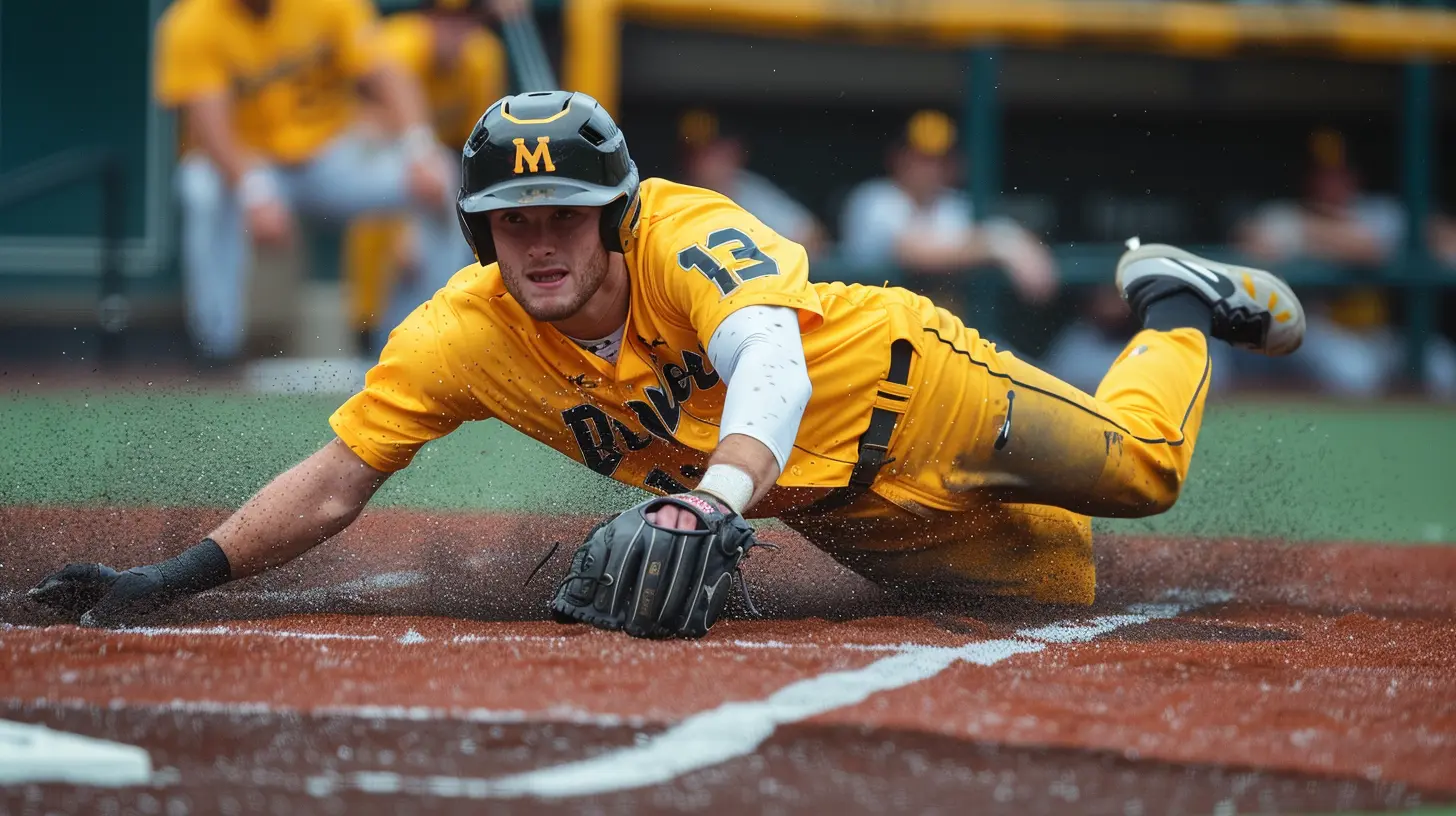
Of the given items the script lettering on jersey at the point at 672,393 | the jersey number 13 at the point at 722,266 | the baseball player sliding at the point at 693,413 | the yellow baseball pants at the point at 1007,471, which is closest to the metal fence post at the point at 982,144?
the yellow baseball pants at the point at 1007,471

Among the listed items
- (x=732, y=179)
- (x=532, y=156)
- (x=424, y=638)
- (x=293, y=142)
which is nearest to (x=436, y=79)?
(x=293, y=142)

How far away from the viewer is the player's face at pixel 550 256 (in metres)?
3.74

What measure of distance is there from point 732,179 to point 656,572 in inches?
314

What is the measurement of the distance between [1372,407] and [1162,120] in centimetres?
303

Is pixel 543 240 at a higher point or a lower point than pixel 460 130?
lower

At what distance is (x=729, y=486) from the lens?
347 centimetres

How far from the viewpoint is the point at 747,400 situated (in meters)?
3.54

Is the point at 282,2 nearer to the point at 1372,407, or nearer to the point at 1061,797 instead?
the point at 1372,407

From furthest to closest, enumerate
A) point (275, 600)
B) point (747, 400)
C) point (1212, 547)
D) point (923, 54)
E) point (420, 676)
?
point (923, 54) < point (1212, 547) < point (275, 600) < point (747, 400) < point (420, 676)

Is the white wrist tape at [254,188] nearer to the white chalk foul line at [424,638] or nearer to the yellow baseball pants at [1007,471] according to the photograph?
the yellow baseball pants at [1007,471]

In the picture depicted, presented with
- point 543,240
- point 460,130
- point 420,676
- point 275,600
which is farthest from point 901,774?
point 460,130

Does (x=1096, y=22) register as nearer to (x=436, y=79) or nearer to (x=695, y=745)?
(x=436, y=79)

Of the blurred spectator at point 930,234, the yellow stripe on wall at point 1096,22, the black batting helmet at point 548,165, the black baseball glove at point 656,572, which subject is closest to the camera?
the black baseball glove at point 656,572

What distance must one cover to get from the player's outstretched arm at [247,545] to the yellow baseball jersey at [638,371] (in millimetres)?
93
